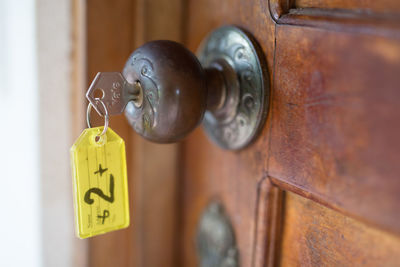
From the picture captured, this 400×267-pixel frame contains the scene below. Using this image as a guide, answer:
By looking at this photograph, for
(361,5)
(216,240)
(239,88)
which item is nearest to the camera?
(361,5)

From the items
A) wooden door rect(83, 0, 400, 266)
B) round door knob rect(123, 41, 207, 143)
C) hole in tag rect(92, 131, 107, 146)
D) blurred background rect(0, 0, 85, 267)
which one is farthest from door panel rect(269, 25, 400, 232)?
blurred background rect(0, 0, 85, 267)

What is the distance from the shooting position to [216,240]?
0.61 meters

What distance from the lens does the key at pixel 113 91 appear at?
42cm

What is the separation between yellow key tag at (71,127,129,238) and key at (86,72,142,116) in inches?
1.3

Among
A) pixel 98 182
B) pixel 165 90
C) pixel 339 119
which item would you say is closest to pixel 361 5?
pixel 339 119

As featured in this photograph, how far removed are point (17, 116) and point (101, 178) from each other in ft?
0.86

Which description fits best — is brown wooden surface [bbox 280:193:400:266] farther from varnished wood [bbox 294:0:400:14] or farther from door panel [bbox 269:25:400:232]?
varnished wood [bbox 294:0:400:14]

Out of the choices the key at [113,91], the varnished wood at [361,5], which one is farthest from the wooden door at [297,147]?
the key at [113,91]

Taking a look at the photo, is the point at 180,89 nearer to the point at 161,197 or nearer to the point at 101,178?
the point at 101,178

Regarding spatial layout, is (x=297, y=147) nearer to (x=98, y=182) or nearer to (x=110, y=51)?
(x=98, y=182)

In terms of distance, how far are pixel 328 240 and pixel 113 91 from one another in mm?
300

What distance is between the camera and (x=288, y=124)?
1.45ft

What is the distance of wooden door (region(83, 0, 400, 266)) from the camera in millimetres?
338

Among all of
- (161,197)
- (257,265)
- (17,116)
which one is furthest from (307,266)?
(17,116)
